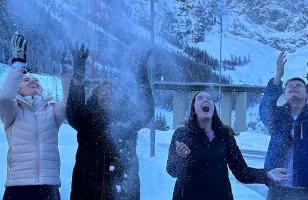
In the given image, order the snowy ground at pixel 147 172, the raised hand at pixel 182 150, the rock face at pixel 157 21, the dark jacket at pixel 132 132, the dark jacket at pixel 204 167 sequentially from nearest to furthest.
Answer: the raised hand at pixel 182 150 < the dark jacket at pixel 204 167 < the dark jacket at pixel 132 132 < the rock face at pixel 157 21 < the snowy ground at pixel 147 172

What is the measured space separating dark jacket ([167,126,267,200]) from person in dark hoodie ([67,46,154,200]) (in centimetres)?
21

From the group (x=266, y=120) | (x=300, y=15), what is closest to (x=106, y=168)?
(x=266, y=120)

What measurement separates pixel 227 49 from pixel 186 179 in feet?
Answer: 5.33

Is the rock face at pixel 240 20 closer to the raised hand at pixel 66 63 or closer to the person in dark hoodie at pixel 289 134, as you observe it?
the raised hand at pixel 66 63

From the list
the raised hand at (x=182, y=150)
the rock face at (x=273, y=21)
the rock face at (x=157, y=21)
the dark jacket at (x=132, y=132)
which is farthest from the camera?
the rock face at (x=273, y=21)

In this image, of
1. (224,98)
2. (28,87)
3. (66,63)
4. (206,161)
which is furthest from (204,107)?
(224,98)

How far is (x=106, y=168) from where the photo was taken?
2.11 metres

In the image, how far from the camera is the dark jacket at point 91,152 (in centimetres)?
207

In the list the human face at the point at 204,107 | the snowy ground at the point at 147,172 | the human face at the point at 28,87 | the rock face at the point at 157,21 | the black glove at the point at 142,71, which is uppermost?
the rock face at the point at 157,21

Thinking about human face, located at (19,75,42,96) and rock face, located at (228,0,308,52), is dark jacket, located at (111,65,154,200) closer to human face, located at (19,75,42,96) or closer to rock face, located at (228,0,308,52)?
human face, located at (19,75,42,96)

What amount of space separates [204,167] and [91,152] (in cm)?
46

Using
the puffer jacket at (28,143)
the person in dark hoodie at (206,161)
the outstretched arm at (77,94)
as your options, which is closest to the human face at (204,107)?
the person in dark hoodie at (206,161)

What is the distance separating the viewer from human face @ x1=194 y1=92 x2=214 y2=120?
2057mm

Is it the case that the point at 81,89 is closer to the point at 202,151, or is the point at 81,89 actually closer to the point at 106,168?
the point at 106,168
